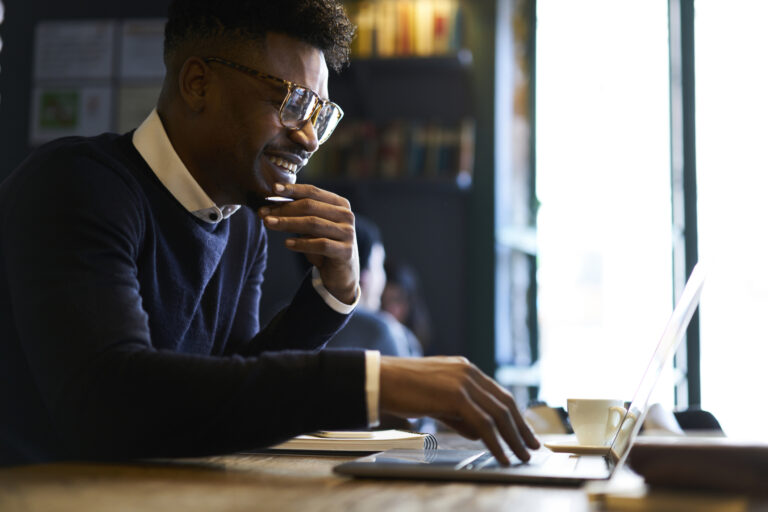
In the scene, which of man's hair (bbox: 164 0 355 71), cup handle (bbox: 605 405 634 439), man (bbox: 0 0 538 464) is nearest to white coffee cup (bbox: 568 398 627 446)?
cup handle (bbox: 605 405 634 439)

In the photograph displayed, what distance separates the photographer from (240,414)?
34.0 inches

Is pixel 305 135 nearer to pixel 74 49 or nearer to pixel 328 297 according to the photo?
pixel 328 297

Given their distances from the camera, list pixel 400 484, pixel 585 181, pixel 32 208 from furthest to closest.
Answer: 1. pixel 585 181
2. pixel 32 208
3. pixel 400 484

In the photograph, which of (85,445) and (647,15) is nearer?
(85,445)

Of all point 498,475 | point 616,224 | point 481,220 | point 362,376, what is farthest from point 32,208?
point 616,224

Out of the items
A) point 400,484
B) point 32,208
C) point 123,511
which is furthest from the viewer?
point 32,208

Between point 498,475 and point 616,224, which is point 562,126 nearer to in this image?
point 616,224

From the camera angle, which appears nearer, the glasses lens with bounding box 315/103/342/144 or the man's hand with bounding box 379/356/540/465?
the man's hand with bounding box 379/356/540/465

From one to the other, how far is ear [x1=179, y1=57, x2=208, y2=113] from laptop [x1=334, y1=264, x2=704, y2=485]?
26.2 inches

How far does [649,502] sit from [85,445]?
0.58 meters

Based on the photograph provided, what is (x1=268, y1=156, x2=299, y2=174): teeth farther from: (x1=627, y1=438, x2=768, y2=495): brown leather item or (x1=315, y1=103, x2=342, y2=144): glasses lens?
(x1=627, y1=438, x2=768, y2=495): brown leather item

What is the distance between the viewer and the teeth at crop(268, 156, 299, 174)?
139cm

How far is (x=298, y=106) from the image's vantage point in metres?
1.35

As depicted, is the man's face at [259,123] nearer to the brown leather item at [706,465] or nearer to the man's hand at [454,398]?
the man's hand at [454,398]
